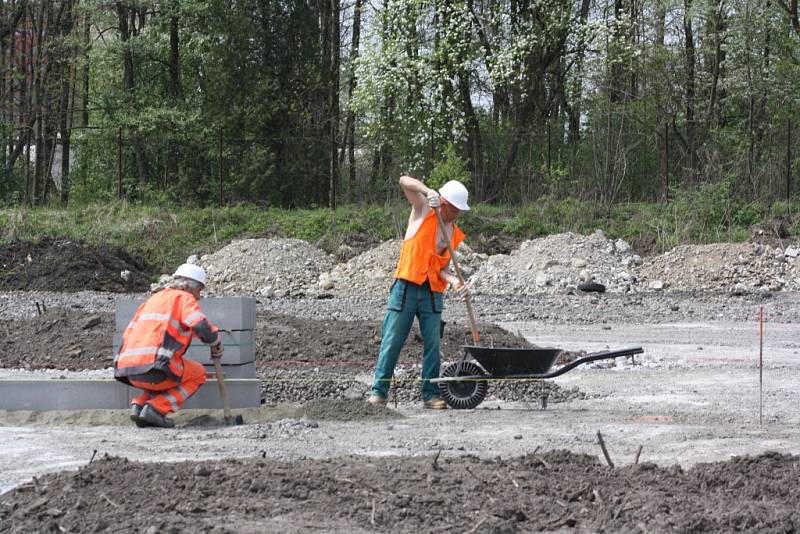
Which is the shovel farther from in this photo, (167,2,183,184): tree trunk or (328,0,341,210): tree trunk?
(167,2,183,184): tree trunk

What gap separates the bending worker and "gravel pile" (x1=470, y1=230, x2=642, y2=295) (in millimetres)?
12089

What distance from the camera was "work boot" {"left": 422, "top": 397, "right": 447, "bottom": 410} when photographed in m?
8.95

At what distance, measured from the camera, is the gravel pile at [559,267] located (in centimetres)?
2097

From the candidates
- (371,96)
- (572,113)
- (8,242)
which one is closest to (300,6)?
(371,96)

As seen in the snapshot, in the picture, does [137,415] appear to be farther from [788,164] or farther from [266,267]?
[788,164]

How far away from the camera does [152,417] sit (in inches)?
321

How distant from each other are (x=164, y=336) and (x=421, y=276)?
210cm

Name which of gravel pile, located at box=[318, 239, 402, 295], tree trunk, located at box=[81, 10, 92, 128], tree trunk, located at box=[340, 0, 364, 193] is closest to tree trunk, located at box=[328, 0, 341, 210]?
tree trunk, located at box=[340, 0, 364, 193]

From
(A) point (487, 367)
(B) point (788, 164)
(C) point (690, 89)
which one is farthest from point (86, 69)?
(A) point (487, 367)

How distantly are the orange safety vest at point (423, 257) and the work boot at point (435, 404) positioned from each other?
97cm

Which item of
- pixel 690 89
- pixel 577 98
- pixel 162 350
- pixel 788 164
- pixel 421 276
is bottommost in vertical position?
pixel 162 350

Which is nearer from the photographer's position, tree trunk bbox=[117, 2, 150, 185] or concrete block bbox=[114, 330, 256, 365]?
concrete block bbox=[114, 330, 256, 365]

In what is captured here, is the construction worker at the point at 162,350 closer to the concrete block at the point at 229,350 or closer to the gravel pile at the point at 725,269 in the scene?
the concrete block at the point at 229,350

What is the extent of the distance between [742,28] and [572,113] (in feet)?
18.2
